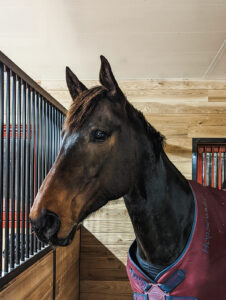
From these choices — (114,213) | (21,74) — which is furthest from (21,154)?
(114,213)

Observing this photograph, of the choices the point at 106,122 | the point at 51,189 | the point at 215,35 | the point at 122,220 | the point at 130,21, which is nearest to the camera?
the point at 51,189

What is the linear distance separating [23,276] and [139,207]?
0.71m

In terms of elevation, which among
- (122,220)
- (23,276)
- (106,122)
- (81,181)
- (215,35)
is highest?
(215,35)

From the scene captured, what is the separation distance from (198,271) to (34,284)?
90 cm

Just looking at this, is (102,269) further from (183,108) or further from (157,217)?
(157,217)

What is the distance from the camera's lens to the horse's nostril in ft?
2.07

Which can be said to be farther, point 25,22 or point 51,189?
point 25,22

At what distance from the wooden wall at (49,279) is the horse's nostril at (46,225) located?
1.76 feet

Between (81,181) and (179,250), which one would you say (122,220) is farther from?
(81,181)

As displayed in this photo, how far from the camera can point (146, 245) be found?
2.91ft

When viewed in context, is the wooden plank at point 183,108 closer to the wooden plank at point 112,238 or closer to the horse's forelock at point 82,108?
the wooden plank at point 112,238

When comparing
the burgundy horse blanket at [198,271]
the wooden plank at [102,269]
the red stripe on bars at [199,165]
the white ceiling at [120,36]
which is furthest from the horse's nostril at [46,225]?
the red stripe on bars at [199,165]

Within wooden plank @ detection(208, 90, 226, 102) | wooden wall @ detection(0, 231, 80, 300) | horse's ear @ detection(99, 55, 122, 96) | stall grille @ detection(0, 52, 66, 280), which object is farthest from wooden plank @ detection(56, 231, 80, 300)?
wooden plank @ detection(208, 90, 226, 102)

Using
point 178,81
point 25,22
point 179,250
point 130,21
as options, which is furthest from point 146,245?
point 178,81
